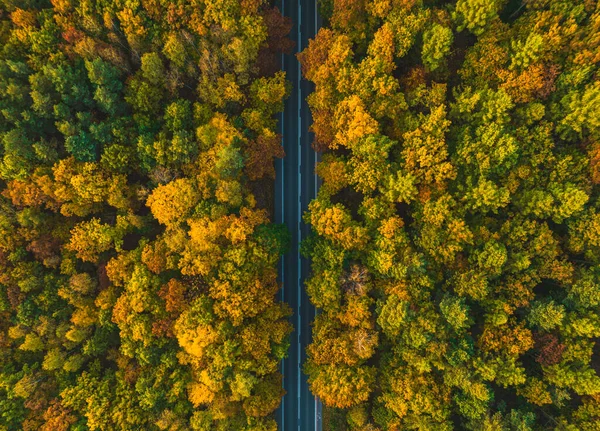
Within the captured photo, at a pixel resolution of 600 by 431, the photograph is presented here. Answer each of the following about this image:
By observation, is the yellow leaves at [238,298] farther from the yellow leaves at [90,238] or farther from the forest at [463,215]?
the yellow leaves at [90,238]

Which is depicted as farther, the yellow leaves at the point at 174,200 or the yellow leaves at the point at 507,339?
the yellow leaves at the point at 174,200

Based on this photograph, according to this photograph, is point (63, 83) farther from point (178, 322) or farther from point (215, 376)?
point (215, 376)

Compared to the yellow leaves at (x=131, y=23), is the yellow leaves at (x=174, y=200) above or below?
below

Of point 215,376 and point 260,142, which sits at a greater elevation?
point 260,142

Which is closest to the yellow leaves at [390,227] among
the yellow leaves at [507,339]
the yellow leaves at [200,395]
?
the yellow leaves at [507,339]

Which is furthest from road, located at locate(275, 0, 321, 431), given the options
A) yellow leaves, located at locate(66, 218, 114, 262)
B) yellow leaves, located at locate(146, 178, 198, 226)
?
yellow leaves, located at locate(66, 218, 114, 262)

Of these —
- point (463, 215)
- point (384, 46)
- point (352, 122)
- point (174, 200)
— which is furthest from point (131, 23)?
point (463, 215)

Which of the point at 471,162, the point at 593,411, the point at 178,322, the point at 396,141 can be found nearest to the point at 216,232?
the point at 178,322
